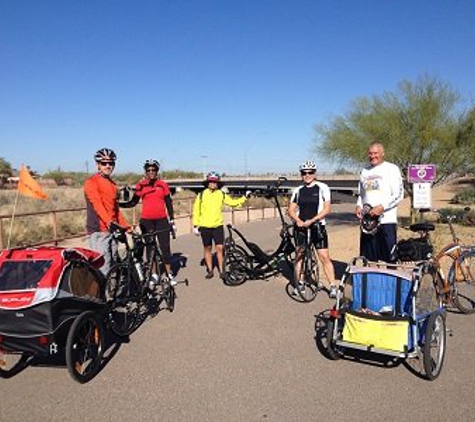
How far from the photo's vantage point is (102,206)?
529 cm

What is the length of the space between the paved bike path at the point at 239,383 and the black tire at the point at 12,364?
0.30 feet

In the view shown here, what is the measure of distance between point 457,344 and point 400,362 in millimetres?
856

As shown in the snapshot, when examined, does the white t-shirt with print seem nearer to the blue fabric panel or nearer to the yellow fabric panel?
the blue fabric panel

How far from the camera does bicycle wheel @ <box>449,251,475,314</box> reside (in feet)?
18.3

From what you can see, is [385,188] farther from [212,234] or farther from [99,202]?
[99,202]

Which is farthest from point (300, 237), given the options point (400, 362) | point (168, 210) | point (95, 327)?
point (95, 327)

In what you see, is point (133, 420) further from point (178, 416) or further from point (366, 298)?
point (366, 298)

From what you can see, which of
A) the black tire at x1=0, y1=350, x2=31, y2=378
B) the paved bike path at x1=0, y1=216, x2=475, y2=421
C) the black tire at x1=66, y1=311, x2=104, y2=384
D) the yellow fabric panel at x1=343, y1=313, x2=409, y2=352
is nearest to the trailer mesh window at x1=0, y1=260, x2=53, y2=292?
the black tire at x1=66, y1=311, x2=104, y2=384

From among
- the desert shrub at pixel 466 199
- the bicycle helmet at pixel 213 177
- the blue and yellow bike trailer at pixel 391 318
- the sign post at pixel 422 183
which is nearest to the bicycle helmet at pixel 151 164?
the bicycle helmet at pixel 213 177

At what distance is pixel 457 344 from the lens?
15.0 feet

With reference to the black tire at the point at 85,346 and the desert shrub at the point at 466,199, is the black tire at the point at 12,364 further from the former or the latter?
the desert shrub at the point at 466,199

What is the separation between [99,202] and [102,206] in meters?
0.06

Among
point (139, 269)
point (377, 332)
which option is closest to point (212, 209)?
Result: point (139, 269)

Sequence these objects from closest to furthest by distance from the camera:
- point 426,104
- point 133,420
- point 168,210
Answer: point 133,420 < point 168,210 < point 426,104
